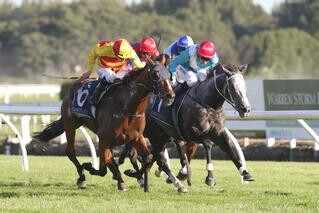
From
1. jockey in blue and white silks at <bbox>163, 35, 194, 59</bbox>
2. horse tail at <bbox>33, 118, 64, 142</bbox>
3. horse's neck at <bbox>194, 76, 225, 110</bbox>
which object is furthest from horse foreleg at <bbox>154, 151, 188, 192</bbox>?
horse tail at <bbox>33, 118, 64, 142</bbox>

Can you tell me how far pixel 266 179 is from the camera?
→ 9.17 m

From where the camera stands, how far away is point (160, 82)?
744cm

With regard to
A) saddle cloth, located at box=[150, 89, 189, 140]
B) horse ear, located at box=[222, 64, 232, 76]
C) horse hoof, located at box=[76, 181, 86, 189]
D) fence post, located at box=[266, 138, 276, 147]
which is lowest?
fence post, located at box=[266, 138, 276, 147]

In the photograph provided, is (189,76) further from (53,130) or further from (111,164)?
(53,130)

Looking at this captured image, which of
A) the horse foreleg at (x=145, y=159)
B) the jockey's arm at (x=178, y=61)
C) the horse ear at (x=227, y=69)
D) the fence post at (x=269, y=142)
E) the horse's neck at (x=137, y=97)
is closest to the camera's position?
the horse's neck at (x=137, y=97)

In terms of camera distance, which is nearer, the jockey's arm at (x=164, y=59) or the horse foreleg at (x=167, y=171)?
the jockey's arm at (x=164, y=59)

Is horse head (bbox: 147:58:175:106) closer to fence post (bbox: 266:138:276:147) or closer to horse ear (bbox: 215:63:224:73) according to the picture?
horse ear (bbox: 215:63:224:73)

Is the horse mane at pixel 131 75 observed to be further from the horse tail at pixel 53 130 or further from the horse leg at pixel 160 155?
the horse tail at pixel 53 130

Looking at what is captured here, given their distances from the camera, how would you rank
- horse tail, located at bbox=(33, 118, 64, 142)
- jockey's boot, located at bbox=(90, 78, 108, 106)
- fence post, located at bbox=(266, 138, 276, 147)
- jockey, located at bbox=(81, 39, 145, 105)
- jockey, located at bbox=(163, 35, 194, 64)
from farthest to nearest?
fence post, located at bbox=(266, 138, 276, 147) < horse tail, located at bbox=(33, 118, 64, 142) < jockey, located at bbox=(163, 35, 194, 64) < jockey's boot, located at bbox=(90, 78, 108, 106) < jockey, located at bbox=(81, 39, 145, 105)

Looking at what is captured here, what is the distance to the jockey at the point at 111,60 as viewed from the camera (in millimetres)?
8172

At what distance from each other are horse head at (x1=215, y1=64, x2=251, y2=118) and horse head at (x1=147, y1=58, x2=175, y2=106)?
0.68 m

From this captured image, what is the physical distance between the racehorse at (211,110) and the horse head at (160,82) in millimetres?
688

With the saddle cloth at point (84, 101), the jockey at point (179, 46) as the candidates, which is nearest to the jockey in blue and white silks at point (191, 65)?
the jockey at point (179, 46)

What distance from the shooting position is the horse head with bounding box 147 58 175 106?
7379 millimetres
